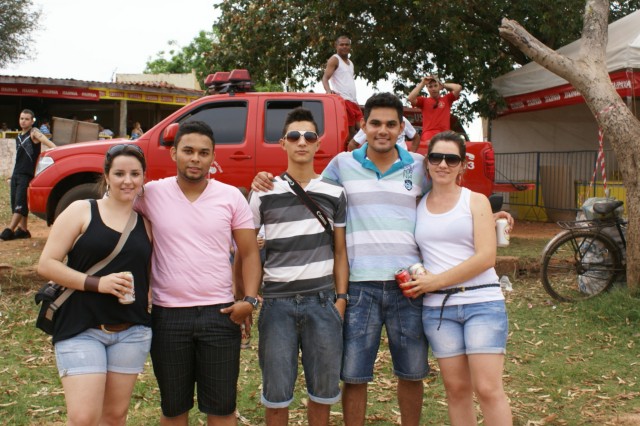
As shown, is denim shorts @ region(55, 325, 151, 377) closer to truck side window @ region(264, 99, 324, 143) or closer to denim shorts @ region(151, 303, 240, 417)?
denim shorts @ region(151, 303, 240, 417)

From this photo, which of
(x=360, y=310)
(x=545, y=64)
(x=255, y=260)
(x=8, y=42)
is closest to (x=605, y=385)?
(x=360, y=310)

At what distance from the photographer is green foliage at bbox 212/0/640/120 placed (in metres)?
12.9

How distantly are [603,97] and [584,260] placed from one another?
68.7 inches

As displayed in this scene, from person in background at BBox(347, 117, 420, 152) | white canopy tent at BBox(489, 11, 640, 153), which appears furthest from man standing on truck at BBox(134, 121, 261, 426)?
white canopy tent at BBox(489, 11, 640, 153)

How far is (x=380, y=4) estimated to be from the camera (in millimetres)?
12789

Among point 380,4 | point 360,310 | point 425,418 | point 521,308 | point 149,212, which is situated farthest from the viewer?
point 380,4

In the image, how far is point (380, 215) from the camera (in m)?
3.29

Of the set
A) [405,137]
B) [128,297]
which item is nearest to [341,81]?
[405,137]

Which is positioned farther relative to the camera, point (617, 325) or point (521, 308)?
point (521, 308)

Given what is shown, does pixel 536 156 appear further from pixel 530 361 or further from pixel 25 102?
pixel 25 102

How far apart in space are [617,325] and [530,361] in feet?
4.41

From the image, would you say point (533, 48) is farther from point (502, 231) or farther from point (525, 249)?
point (502, 231)

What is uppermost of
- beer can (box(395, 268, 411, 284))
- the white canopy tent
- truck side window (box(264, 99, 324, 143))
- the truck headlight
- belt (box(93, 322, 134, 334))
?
the white canopy tent

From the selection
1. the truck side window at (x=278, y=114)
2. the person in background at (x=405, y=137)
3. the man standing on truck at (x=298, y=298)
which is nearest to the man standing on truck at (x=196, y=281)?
the man standing on truck at (x=298, y=298)
